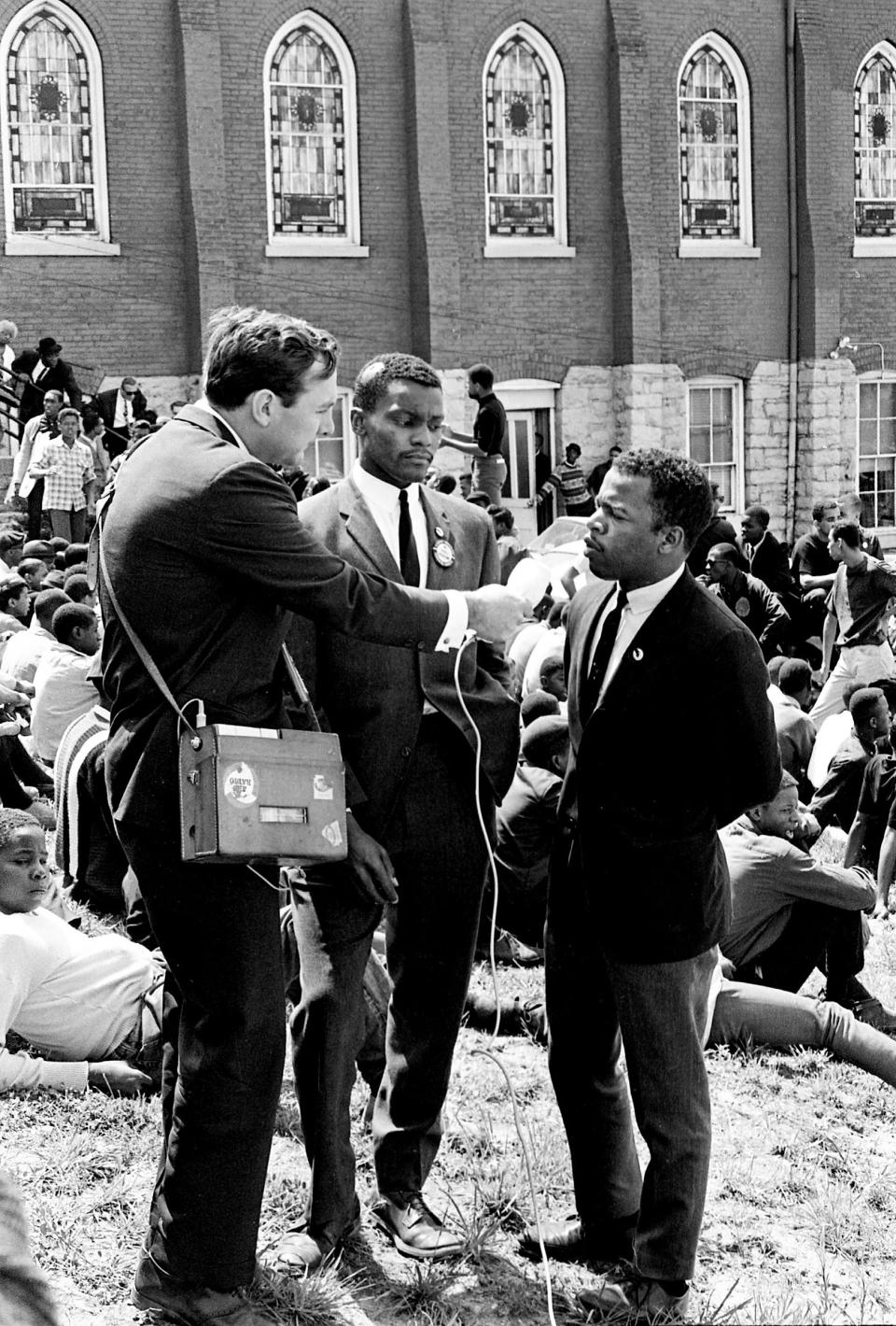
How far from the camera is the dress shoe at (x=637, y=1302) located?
12.9ft

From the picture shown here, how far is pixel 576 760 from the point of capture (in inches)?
165

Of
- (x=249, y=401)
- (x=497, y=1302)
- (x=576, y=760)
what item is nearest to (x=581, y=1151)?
(x=497, y=1302)

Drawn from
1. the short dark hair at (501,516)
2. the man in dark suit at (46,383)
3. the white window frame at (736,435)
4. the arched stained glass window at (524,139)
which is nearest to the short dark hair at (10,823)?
the short dark hair at (501,516)

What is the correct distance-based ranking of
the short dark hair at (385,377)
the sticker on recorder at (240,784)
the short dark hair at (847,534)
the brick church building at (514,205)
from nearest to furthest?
the sticker on recorder at (240,784) < the short dark hair at (385,377) < the short dark hair at (847,534) < the brick church building at (514,205)

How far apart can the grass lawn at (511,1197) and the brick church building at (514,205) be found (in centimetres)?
1673

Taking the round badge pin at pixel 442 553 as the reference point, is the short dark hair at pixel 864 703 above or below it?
below

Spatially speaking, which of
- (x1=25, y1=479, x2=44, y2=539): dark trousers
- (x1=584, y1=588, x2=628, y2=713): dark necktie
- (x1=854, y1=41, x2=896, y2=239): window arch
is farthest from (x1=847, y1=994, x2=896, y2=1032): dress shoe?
(x1=854, y1=41, x2=896, y2=239): window arch

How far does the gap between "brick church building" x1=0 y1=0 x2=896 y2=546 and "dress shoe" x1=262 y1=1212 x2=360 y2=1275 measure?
17770 mm

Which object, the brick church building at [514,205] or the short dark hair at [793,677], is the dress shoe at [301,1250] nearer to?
the short dark hair at [793,677]

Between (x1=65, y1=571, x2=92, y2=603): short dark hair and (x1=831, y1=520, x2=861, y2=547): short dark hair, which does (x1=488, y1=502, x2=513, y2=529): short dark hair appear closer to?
(x1=831, y1=520, x2=861, y2=547): short dark hair

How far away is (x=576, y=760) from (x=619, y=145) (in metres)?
21.0

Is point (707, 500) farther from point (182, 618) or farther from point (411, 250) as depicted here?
point (411, 250)

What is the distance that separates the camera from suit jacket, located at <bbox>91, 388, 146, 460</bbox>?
59.5ft

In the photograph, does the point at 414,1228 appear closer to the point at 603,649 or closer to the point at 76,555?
the point at 603,649
